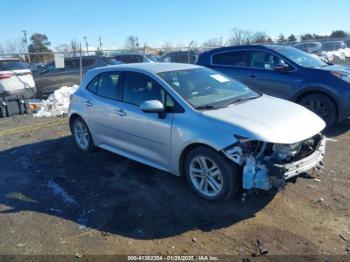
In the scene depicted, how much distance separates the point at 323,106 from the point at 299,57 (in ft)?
4.64

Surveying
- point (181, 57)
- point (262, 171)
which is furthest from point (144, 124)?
point (181, 57)

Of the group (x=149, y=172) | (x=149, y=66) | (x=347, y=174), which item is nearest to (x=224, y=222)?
(x=149, y=172)

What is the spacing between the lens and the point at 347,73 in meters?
7.36

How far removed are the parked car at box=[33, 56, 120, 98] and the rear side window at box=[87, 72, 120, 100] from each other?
26.1 ft

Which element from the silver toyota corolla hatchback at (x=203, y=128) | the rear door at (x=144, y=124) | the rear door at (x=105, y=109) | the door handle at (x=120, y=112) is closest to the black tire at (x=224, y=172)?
the silver toyota corolla hatchback at (x=203, y=128)

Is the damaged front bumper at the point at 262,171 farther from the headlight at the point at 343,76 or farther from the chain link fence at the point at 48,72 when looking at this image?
the chain link fence at the point at 48,72

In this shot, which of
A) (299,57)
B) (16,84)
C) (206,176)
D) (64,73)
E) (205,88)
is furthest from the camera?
(64,73)

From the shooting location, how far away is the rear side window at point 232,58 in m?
8.72

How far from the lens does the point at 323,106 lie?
7371 millimetres

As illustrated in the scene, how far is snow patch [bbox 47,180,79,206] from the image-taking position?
457cm

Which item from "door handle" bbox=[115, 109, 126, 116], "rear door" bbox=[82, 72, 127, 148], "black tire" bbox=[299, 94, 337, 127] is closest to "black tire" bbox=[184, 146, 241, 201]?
"door handle" bbox=[115, 109, 126, 116]

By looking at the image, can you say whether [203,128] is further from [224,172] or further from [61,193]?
[61,193]

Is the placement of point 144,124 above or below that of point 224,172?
above

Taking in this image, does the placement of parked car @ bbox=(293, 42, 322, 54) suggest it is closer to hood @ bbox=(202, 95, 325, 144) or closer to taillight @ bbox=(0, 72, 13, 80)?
taillight @ bbox=(0, 72, 13, 80)
